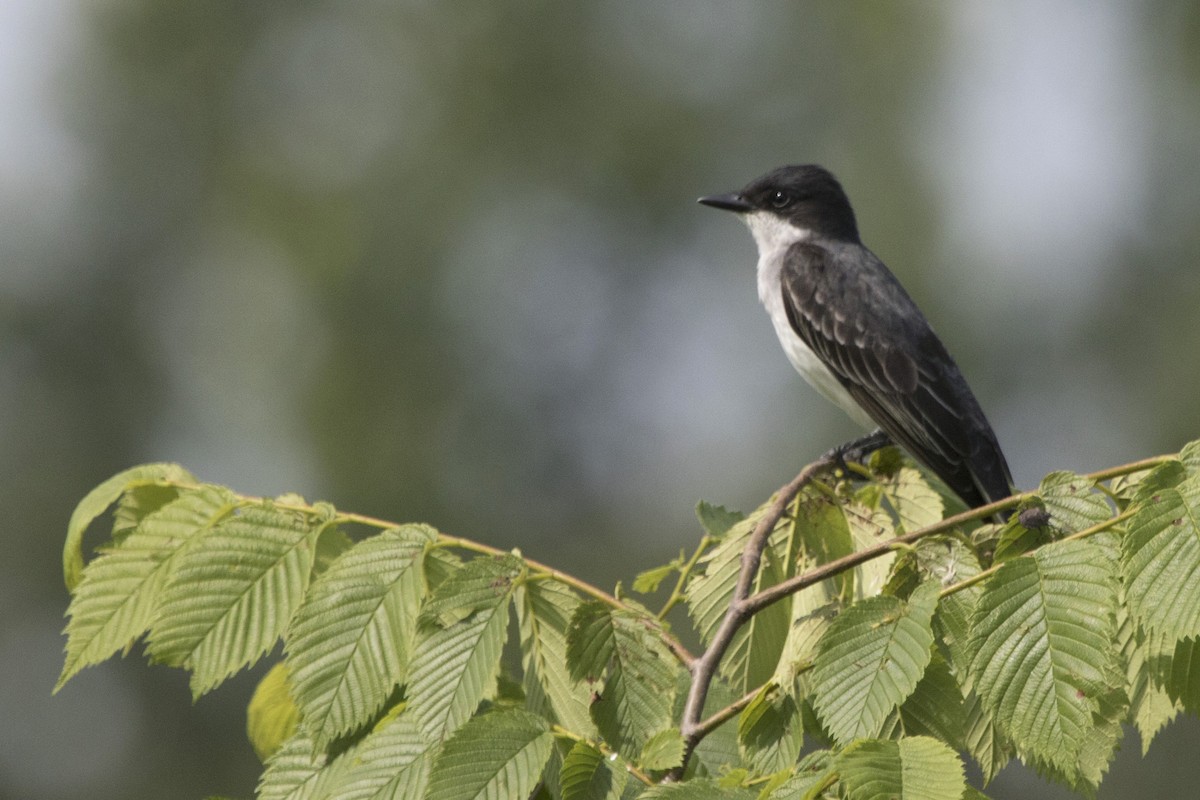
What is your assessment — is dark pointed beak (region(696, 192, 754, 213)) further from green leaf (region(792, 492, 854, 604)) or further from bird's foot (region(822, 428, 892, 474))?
green leaf (region(792, 492, 854, 604))

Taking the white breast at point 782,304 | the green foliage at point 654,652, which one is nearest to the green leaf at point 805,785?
the green foliage at point 654,652

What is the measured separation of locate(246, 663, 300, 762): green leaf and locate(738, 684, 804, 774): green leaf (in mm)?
1334

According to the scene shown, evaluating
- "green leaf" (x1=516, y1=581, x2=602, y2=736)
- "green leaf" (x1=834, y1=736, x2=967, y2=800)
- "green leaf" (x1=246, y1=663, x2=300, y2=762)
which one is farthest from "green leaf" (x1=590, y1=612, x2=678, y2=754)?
"green leaf" (x1=246, y1=663, x2=300, y2=762)

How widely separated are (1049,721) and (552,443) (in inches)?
1301

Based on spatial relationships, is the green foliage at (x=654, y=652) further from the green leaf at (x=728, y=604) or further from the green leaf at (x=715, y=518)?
the green leaf at (x=715, y=518)

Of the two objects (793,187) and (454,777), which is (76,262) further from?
(454,777)

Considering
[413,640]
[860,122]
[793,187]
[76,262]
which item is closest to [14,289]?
[76,262]

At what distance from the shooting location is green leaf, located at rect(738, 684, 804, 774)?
243cm

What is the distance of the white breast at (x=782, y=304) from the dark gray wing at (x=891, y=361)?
0.05 meters

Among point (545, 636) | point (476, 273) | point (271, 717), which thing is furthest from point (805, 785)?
point (476, 273)

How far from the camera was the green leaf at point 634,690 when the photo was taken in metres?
2.55

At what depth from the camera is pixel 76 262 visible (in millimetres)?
38719

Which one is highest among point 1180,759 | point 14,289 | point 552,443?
point 14,289

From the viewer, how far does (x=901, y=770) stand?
6.50 feet
